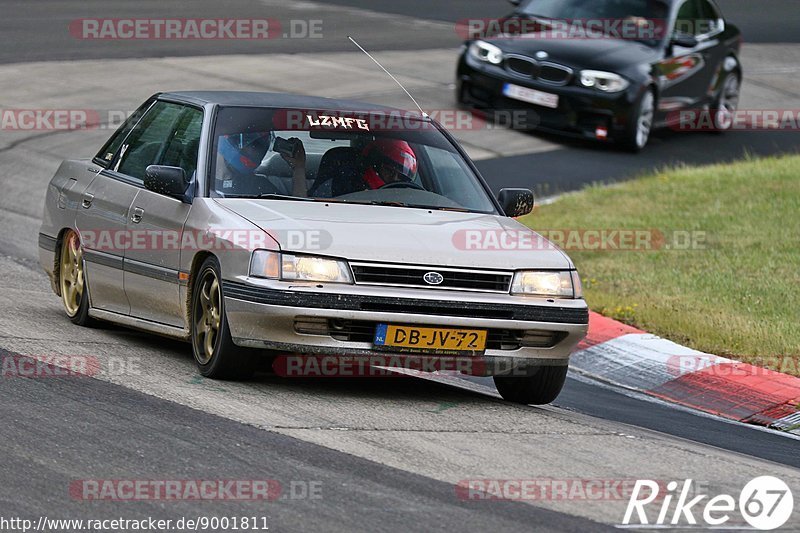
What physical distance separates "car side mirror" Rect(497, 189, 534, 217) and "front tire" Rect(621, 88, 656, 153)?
9.85 meters

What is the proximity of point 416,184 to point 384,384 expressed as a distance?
3.71 feet

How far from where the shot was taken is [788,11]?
33.8m

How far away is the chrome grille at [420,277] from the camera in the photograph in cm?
748

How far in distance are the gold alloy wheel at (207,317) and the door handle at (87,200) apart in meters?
1.57

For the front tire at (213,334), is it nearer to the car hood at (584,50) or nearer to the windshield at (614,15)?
the car hood at (584,50)

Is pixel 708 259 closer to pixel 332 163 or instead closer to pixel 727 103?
pixel 332 163

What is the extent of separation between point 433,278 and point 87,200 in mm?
2762

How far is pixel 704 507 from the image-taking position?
598 centimetres

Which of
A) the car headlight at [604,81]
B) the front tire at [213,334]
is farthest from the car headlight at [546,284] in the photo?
the car headlight at [604,81]

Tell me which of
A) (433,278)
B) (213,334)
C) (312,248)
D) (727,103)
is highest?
(312,248)

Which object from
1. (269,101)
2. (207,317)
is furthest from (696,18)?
(207,317)

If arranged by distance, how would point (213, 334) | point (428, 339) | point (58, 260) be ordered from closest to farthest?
point (428, 339) → point (213, 334) → point (58, 260)

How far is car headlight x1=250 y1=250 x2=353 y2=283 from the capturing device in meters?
7.44

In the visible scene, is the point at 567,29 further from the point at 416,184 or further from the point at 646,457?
the point at 646,457
